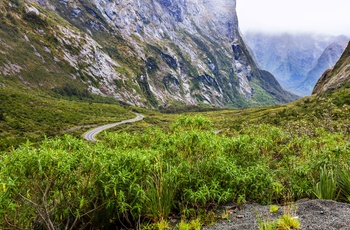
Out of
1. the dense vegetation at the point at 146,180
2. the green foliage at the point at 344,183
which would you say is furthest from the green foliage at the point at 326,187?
the green foliage at the point at 344,183

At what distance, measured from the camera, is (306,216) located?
32.3 feet

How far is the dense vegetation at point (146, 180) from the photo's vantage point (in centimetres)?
912

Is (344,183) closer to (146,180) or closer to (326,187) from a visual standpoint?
(326,187)

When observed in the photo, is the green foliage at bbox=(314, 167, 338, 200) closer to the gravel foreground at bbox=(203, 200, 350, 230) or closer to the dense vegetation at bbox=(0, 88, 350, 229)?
the dense vegetation at bbox=(0, 88, 350, 229)

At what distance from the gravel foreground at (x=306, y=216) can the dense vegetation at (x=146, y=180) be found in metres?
0.73

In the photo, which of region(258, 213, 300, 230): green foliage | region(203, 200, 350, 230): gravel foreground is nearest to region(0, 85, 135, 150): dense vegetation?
region(203, 200, 350, 230): gravel foreground

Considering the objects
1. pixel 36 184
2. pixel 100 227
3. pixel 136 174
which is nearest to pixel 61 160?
pixel 36 184

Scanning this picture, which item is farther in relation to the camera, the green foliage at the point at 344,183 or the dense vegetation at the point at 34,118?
the dense vegetation at the point at 34,118

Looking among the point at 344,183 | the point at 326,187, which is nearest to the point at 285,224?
the point at 326,187

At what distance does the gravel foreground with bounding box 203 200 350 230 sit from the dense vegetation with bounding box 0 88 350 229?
0.73 m

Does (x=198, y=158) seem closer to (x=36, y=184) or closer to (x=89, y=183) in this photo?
(x=89, y=183)

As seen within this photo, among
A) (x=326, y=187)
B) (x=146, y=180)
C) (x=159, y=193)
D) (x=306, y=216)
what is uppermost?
(x=146, y=180)

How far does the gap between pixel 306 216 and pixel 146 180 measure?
6.16 metres

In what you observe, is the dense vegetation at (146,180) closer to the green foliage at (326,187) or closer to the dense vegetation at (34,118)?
the green foliage at (326,187)
